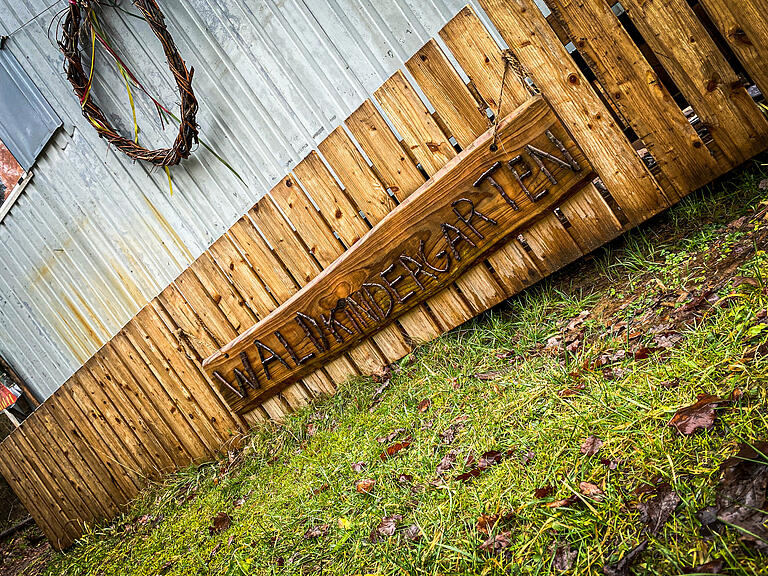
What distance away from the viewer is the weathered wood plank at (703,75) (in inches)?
101

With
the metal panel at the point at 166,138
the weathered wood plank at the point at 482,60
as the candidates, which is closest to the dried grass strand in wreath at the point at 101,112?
the metal panel at the point at 166,138

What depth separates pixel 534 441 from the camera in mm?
2152

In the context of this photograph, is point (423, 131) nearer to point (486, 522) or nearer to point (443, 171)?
point (443, 171)

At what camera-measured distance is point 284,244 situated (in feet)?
12.7

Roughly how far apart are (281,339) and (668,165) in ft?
9.20

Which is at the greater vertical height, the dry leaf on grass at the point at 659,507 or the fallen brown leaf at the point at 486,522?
the fallen brown leaf at the point at 486,522

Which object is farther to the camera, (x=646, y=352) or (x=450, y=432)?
(x=450, y=432)

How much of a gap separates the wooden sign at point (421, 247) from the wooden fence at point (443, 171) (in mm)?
78

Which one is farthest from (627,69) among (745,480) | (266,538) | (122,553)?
(122,553)

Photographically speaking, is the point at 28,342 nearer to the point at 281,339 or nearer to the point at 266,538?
the point at 281,339

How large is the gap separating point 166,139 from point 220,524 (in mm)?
3270

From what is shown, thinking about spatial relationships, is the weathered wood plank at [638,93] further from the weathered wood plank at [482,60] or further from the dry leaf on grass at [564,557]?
the dry leaf on grass at [564,557]

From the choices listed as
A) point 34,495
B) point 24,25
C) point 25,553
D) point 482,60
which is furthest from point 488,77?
point 25,553

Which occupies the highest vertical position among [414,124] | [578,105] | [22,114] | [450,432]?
[22,114]
